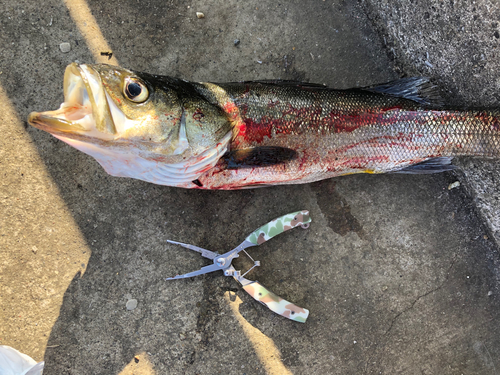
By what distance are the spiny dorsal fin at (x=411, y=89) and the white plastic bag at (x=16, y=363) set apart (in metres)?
3.95

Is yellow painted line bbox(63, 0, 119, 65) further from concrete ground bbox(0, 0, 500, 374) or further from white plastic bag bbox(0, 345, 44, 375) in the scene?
white plastic bag bbox(0, 345, 44, 375)

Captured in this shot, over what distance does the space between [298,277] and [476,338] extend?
192cm

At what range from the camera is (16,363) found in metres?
2.83

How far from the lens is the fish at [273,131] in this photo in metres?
2.11

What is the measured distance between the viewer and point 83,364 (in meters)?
3.00

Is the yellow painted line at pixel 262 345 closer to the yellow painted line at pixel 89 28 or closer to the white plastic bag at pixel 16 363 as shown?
the white plastic bag at pixel 16 363

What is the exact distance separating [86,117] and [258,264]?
191 centimetres

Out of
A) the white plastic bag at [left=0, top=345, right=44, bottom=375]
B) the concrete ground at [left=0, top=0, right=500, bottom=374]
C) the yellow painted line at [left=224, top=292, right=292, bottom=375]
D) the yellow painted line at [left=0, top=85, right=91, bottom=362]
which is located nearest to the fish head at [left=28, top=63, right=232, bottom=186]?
the concrete ground at [left=0, top=0, right=500, bottom=374]

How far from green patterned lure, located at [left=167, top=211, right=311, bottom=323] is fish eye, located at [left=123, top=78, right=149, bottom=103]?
1.44 meters

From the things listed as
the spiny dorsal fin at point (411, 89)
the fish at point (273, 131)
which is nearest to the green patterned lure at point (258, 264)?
the fish at point (273, 131)

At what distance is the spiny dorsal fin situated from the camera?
278cm

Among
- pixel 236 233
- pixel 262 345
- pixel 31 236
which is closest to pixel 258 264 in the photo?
pixel 236 233

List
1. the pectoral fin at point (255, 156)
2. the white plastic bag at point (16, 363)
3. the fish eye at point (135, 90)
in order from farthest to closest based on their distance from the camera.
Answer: the white plastic bag at point (16, 363) → the pectoral fin at point (255, 156) → the fish eye at point (135, 90)

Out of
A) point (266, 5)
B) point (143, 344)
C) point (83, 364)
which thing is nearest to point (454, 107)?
point (266, 5)
